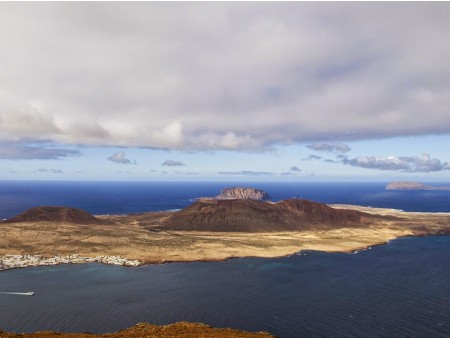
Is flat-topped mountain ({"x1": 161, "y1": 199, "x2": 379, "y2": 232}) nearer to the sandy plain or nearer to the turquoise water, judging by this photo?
the sandy plain

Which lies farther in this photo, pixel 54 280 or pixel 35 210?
pixel 35 210

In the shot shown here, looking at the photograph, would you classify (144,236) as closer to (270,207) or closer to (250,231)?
(250,231)

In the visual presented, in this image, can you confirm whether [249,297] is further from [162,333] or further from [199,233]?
[199,233]

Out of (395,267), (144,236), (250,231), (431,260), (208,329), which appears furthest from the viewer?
(250,231)

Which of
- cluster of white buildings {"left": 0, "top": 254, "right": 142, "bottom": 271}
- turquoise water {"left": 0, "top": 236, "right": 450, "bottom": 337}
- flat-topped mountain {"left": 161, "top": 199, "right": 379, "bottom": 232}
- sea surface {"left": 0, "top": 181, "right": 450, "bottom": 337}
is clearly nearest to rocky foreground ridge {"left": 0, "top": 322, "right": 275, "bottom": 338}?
turquoise water {"left": 0, "top": 236, "right": 450, "bottom": 337}

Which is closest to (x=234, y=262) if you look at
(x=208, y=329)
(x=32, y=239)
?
(x=208, y=329)

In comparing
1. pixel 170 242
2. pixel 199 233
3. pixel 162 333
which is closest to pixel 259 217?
pixel 199 233
